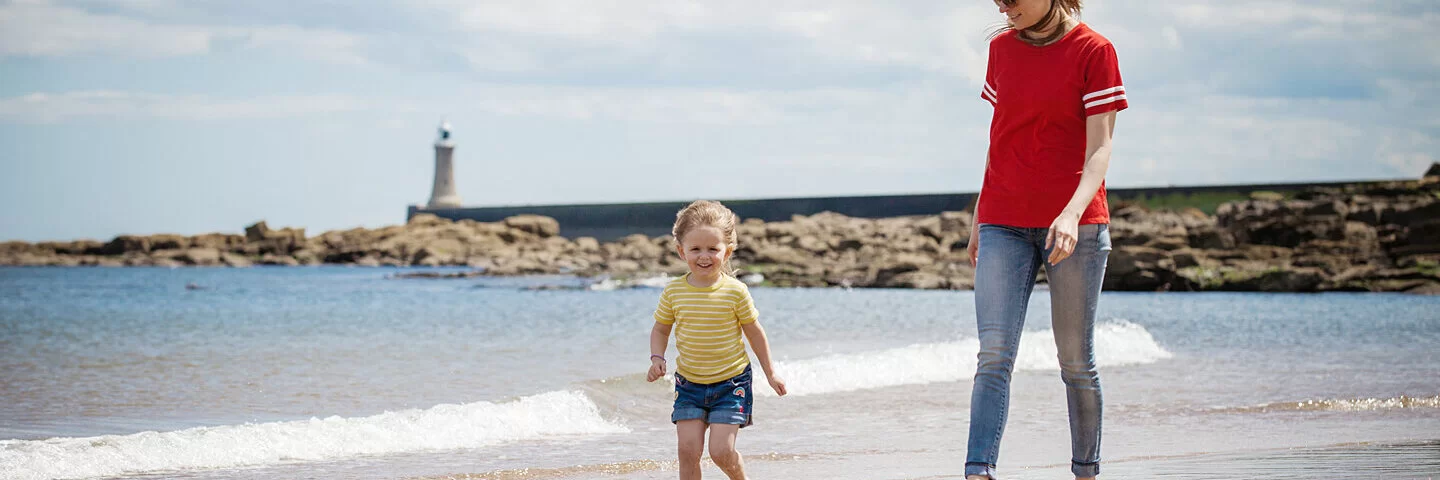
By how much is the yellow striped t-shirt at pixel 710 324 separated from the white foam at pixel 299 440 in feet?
9.07

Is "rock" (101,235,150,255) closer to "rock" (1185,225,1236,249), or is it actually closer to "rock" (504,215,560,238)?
"rock" (504,215,560,238)

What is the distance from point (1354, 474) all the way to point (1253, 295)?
21.8 meters

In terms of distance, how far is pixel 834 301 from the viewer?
23.6 meters

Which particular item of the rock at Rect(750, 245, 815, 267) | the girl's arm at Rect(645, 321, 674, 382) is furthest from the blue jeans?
the rock at Rect(750, 245, 815, 267)

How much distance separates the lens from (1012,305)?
346 centimetres

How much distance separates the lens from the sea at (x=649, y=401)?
18.0 ft

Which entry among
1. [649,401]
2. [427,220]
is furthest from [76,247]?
[649,401]

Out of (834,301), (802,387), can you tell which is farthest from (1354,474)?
(834,301)

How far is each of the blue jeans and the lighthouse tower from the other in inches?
3763

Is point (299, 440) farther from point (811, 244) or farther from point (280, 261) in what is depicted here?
point (280, 261)

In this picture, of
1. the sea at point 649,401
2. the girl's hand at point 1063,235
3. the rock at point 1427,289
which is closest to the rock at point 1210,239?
the rock at point 1427,289

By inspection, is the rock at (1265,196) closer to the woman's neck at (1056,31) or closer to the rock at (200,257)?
the woman's neck at (1056,31)

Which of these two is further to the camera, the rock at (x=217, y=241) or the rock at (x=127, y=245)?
the rock at (x=127, y=245)

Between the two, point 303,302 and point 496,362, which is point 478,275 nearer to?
point 303,302
